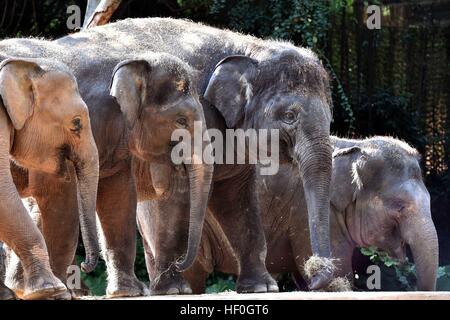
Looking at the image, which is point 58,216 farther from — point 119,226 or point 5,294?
point 5,294

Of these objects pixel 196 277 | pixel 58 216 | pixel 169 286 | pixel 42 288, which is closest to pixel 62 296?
pixel 42 288

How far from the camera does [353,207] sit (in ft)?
39.8

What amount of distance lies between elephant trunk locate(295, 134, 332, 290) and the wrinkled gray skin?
2.04 meters

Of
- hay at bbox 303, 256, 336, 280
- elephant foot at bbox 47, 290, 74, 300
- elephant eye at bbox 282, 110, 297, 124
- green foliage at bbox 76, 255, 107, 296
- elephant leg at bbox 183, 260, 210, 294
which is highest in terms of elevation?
elephant eye at bbox 282, 110, 297, 124

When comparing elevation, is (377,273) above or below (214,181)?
below

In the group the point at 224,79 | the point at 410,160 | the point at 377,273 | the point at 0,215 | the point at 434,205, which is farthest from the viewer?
the point at 434,205

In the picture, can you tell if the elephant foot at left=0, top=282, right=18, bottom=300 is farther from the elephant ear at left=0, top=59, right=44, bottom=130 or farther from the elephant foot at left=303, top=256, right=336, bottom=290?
the elephant foot at left=303, top=256, right=336, bottom=290

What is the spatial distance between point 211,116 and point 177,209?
0.73m

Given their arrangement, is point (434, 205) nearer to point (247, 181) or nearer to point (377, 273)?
point (377, 273)

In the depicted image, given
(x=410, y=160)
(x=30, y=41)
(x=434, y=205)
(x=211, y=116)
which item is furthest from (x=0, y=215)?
(x=434, y=205)

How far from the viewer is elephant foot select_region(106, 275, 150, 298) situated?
347 inches

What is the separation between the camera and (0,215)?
7848 mm

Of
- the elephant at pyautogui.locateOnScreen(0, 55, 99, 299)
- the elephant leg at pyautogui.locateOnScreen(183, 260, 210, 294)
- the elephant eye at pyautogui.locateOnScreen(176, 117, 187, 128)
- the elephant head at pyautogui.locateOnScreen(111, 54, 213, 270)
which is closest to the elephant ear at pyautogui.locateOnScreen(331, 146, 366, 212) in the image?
the elephant leg at pyautogui.locateOnScreen(183, 260, 210, 294)

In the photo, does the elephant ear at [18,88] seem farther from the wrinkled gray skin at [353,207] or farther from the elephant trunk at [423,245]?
the elephant trunk at [423,245]
